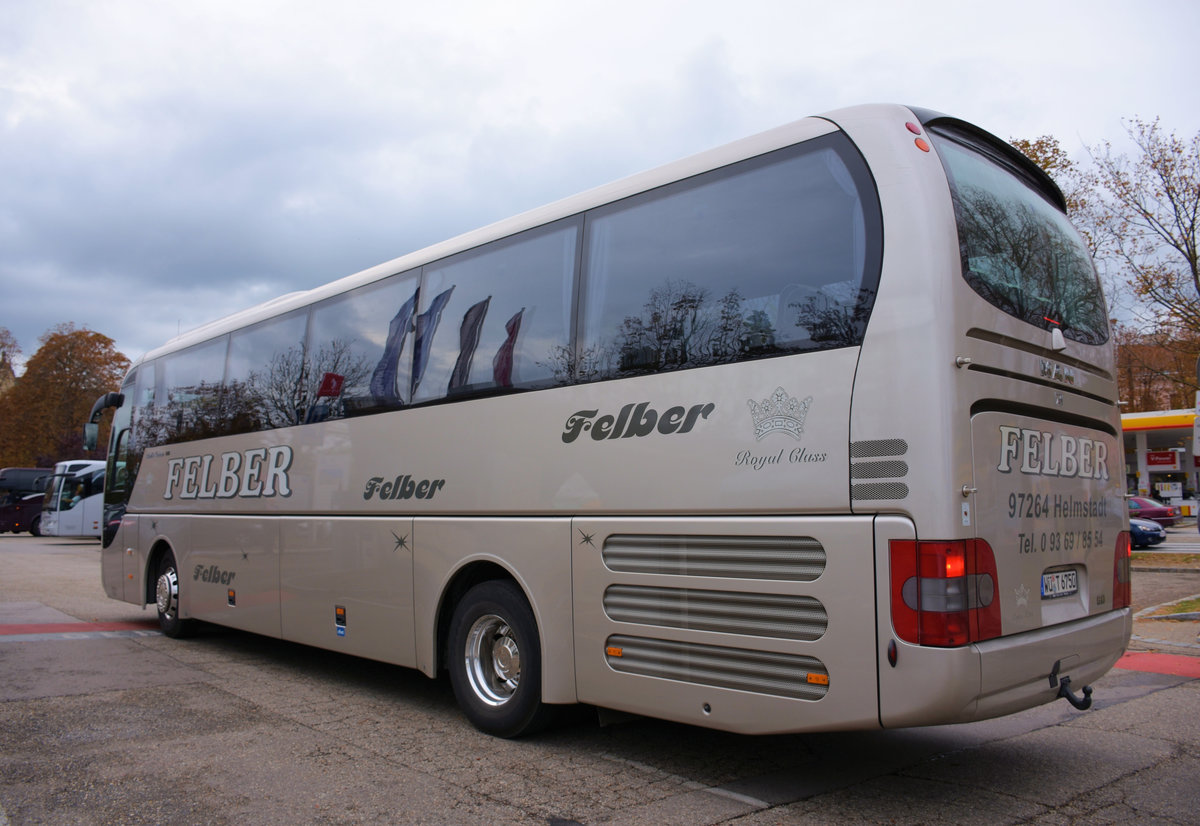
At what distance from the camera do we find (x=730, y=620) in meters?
4.66

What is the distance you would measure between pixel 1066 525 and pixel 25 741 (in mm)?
6392

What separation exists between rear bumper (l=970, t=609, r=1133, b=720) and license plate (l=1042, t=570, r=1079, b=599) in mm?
163

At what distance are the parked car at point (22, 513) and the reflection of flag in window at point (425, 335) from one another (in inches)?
1680

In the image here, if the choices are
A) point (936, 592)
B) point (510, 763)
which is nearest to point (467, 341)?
point (510, 763)

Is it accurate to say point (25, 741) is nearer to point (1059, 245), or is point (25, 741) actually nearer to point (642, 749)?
point (642, 749)

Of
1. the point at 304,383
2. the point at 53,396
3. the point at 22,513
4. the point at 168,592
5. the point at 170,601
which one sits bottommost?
the point at 22,513

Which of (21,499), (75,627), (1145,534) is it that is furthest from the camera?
(21,499)

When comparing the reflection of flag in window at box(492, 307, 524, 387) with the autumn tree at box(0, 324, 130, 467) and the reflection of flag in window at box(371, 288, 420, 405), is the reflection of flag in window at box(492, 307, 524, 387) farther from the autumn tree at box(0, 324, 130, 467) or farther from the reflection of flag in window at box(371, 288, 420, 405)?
the autumn tree at box(0, 324, 130, 467)

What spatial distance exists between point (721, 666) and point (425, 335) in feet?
11.8

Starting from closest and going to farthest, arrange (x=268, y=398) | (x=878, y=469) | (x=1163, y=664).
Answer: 1. (x=878, y=469)
2. (x=1163, y=664)
3. (x=268, y=398)

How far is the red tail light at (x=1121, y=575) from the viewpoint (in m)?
5.33

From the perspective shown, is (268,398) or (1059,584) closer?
(1059,584)

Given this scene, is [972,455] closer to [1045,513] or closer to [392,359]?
[1045,513]

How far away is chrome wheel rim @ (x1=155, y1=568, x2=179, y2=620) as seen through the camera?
34.8ft
